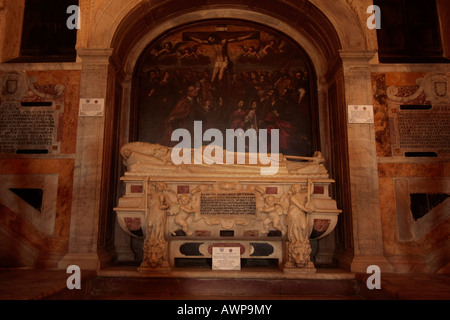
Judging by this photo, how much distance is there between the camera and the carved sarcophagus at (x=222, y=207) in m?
4.57

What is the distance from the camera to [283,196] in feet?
15.4

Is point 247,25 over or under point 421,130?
over

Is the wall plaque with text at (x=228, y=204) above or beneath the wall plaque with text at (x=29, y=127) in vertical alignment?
beneath

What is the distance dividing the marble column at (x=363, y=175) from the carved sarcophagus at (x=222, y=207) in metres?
0.44

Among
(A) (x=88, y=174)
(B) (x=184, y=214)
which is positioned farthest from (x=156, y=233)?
(A) (x=88, y=174)

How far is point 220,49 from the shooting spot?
6422 mm

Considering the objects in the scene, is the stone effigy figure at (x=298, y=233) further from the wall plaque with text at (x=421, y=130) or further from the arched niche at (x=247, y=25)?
the wall plaque with text at (x=421, y=130)

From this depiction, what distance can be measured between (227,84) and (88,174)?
2.78 meters

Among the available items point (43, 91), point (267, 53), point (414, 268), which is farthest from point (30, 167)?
point (414, 268)
